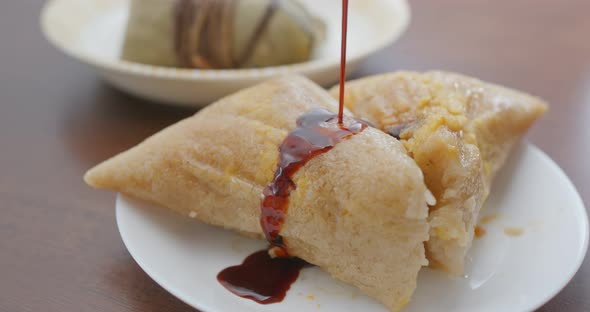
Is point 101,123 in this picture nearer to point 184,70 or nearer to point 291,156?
point 184,70

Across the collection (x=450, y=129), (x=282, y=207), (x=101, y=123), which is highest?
(x=450, y=129)

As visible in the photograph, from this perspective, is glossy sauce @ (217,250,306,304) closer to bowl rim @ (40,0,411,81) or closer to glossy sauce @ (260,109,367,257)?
glossy sauce @ (260,109,367,257)

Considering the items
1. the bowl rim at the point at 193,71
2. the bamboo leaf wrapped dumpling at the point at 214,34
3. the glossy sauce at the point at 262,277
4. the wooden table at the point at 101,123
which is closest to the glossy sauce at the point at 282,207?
the glossy sauce at the point at 262,277

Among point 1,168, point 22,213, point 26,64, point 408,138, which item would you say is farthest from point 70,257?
point 26,64

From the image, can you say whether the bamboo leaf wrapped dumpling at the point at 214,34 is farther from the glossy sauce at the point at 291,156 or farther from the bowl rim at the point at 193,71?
the glossy sauce at the point at 291,156

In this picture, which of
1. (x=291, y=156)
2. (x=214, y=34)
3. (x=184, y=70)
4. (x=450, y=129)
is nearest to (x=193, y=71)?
(x=184, y=70)

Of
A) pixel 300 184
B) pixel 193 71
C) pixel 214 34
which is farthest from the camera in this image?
pixel 214 34

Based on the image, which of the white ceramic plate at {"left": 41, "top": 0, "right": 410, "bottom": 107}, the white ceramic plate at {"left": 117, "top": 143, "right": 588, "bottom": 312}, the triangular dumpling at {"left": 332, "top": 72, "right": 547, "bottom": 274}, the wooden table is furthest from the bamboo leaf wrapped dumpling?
the white ceramic plate at {"left": 117, "top": 143, "right": 588, "bottom": 312}
